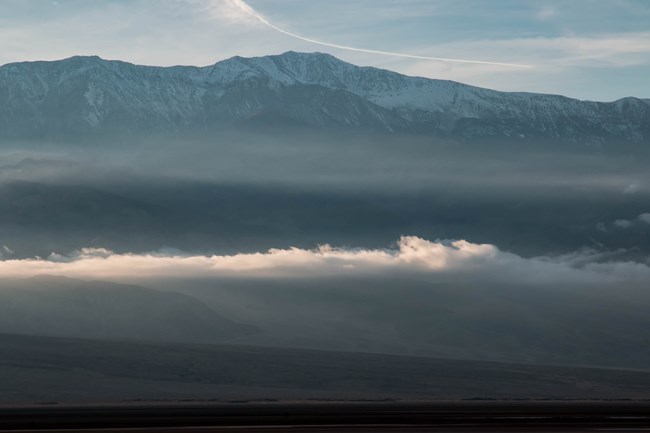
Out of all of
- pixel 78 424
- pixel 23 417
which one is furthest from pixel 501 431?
pixel 23 417

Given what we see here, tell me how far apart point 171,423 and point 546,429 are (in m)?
37.2

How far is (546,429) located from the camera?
344 ft

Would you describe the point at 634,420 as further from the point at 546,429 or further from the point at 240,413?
the point at 240,413

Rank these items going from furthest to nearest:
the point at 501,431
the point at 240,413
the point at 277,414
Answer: the point at 240,413, the point at 277,414, the point at 501,431

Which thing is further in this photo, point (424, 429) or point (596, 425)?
point (596, 425)

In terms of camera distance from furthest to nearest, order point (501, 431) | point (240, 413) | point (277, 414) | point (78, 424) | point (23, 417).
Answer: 1. point (240, 413)
2. point (277, 414)
3. point (23, 417)
4. point (78, 424)
5. point (501, 431)

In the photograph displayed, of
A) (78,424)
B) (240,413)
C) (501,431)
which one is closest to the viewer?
(501,431)

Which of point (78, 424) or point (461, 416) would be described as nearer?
point (78, 424)

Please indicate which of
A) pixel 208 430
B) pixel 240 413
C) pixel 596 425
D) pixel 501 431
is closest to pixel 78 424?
pixel 208 430

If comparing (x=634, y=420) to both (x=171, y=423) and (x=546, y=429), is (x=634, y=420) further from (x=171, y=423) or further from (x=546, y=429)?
(x=171, y=423)

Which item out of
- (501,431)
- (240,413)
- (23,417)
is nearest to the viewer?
(501,431)

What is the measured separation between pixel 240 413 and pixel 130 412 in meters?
13.2

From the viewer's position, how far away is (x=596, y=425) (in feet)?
376

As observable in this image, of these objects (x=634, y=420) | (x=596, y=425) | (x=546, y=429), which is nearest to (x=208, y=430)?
(x=546, y=429)
